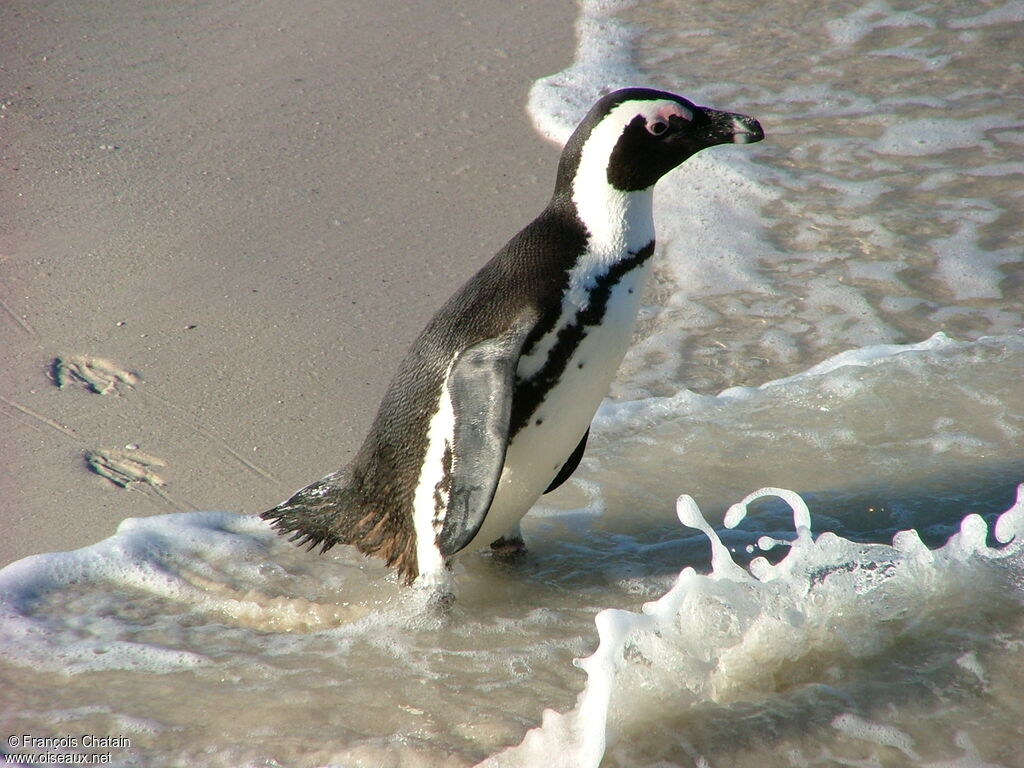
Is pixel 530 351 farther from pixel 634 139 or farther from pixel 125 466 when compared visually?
pixel 125 466

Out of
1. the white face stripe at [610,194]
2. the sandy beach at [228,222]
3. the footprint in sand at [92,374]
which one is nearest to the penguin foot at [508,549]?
the sandy beach at [228,222]

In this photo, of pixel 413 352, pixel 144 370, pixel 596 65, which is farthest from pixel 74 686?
pixel 596 65

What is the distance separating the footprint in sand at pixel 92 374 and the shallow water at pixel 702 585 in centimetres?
67

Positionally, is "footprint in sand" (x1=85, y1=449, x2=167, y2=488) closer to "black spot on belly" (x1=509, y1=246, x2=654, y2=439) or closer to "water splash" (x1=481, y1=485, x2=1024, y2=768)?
"black spot on belly" (x1=509, y1=246, x2=654, y2=439)

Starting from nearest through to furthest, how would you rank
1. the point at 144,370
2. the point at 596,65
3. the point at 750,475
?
the point at 750,475
the point at 144,370
the point at 596,65

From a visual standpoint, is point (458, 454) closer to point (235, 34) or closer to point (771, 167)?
point (771, 167)

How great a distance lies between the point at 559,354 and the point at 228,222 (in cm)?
217

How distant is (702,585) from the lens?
7.31 feet

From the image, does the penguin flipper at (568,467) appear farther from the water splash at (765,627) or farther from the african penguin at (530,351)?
the water splash at (765,627)

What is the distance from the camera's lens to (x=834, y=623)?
7.63 feet

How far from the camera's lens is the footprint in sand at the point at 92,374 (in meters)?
3.41

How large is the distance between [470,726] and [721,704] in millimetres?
485

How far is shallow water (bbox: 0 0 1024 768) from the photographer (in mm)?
2115

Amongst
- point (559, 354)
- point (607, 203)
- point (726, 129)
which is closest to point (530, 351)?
point (559, 354)
